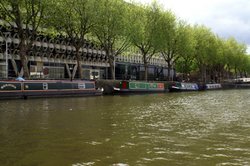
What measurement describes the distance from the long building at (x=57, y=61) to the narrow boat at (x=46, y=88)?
49.9 feet

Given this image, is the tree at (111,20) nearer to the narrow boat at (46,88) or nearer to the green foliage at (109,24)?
the green foliage at (109,24)

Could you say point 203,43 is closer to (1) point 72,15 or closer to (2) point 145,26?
(2) point 145,26

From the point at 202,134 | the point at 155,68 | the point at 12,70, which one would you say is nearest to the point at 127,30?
the point at 12,70

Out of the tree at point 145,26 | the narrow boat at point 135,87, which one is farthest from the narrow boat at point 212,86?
→ the narrow boat at point 135,87

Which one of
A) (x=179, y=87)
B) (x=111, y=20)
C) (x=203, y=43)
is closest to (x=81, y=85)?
(x=111, y=20)

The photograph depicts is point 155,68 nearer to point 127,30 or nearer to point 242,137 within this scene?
point 127,30

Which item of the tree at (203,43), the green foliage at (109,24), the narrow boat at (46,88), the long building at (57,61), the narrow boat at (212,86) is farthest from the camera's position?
the narrow boat at (212,86)

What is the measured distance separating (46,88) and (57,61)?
1361 inches

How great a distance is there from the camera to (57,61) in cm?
7231

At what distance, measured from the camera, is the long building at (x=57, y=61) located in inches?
2400

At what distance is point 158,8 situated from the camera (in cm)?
6153

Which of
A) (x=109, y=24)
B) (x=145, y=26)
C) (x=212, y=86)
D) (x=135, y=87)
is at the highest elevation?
(x=145, y=26)

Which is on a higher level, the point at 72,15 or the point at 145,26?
the point at 145,26

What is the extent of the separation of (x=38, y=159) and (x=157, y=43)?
52.1 m
